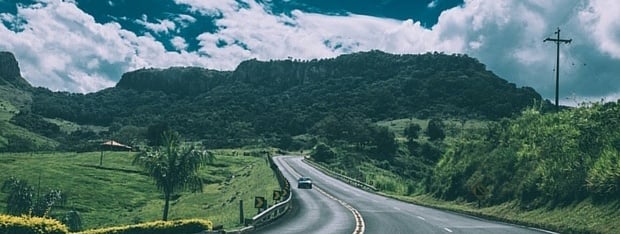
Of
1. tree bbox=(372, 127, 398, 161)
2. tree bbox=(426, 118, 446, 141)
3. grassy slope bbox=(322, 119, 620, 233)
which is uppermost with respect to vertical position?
tree bbox=(426, 118, 446, 141)

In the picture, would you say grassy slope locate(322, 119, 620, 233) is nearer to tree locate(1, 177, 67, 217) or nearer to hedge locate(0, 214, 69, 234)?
hedge locate(0, 214, 69, 234)

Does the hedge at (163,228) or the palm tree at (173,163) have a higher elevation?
the palm tree at (173,163)

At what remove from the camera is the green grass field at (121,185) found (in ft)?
208

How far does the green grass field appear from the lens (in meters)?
63.3

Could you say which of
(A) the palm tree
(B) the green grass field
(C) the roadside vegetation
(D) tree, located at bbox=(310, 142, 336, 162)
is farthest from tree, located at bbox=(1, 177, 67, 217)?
(D) tree, located at bbox=(310, 142, 336, 162)

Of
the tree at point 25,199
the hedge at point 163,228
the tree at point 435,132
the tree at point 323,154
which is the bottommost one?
the tree at point 25,199

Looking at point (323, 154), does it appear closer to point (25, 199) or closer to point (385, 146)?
point (385, 146)

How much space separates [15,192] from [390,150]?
7216 centimetres

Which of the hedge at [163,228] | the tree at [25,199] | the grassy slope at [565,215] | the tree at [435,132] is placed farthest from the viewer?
the tree at [435,132]

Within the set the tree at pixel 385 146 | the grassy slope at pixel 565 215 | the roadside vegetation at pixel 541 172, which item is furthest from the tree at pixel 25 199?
the tree at pixel 385 146

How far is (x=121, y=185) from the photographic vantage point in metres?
85.8

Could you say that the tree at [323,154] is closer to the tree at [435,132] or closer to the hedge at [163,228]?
the tree at [435,132]

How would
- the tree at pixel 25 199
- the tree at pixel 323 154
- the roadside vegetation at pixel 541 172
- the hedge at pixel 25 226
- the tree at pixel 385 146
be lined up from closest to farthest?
the hedge at pixel 25 226 < the roadside vegetation at pixel 541 172 < the tree at pixel 25 199 < the tree at pixel 385 146 < the tree at pixel 323 154

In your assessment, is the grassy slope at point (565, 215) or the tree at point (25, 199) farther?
the tree at point (25, 199)
